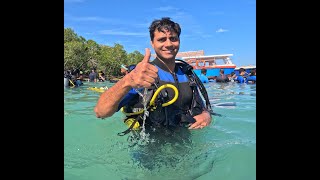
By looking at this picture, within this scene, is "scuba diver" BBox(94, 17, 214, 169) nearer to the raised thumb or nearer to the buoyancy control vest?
the buoyancy control vest

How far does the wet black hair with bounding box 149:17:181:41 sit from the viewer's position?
2762 millimetres

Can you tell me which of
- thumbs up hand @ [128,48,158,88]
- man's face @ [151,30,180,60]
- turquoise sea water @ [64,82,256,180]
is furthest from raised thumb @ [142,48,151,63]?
turquoise sea water @ [64,82,256,180]

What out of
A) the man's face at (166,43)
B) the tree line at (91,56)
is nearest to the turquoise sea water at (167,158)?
the man's face at (166,43)

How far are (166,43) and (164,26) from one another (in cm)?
16

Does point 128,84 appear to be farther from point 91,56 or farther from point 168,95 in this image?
point 91,56

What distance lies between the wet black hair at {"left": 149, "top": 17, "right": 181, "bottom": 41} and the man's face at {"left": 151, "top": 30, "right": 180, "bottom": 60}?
0.11 ft

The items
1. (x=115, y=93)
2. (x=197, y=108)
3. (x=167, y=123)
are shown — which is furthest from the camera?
(x=197, y=108)

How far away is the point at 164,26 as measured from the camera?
2.77 m

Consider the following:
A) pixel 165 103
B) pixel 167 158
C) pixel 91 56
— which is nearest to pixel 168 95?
pixel 165 103
